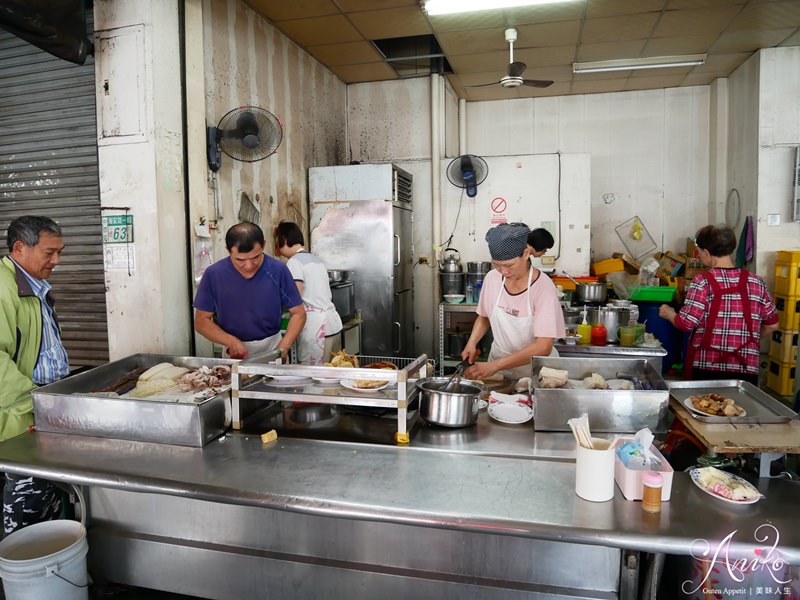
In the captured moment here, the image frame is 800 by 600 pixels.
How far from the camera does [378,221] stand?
5.76 metres

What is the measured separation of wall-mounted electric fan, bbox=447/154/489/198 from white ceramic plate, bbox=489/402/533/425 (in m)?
4.53

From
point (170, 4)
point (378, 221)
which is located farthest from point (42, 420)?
point (378, 221)

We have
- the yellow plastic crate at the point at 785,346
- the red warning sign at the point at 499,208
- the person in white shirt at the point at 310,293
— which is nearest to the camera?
the person in white shirt at the point at 310,293

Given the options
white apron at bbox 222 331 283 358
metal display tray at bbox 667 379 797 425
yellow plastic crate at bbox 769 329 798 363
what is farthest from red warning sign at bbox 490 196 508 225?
metal display tray at bbox 667 379 797 425

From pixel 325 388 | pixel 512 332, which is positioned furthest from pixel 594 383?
pixel 325 388

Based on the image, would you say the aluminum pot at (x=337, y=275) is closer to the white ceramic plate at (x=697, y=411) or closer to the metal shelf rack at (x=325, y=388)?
the metal shelf rack at (x=325, y=388)

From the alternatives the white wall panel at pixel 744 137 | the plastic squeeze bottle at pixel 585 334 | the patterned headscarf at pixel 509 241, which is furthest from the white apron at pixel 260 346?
the white wall panel at pixel 744 137

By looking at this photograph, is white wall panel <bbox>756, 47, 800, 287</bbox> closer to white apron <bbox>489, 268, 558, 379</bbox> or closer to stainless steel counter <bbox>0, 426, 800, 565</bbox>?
white apron <bbox>489, 268, 558, 379</bbox>

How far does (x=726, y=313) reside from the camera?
11.5 feet

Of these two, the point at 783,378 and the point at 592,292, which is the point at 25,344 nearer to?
the point at 592,292

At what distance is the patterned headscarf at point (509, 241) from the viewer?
2885mm

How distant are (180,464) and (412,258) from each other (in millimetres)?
5129

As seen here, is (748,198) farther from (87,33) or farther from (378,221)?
(87,33)

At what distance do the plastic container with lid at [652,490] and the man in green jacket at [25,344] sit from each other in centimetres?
246
